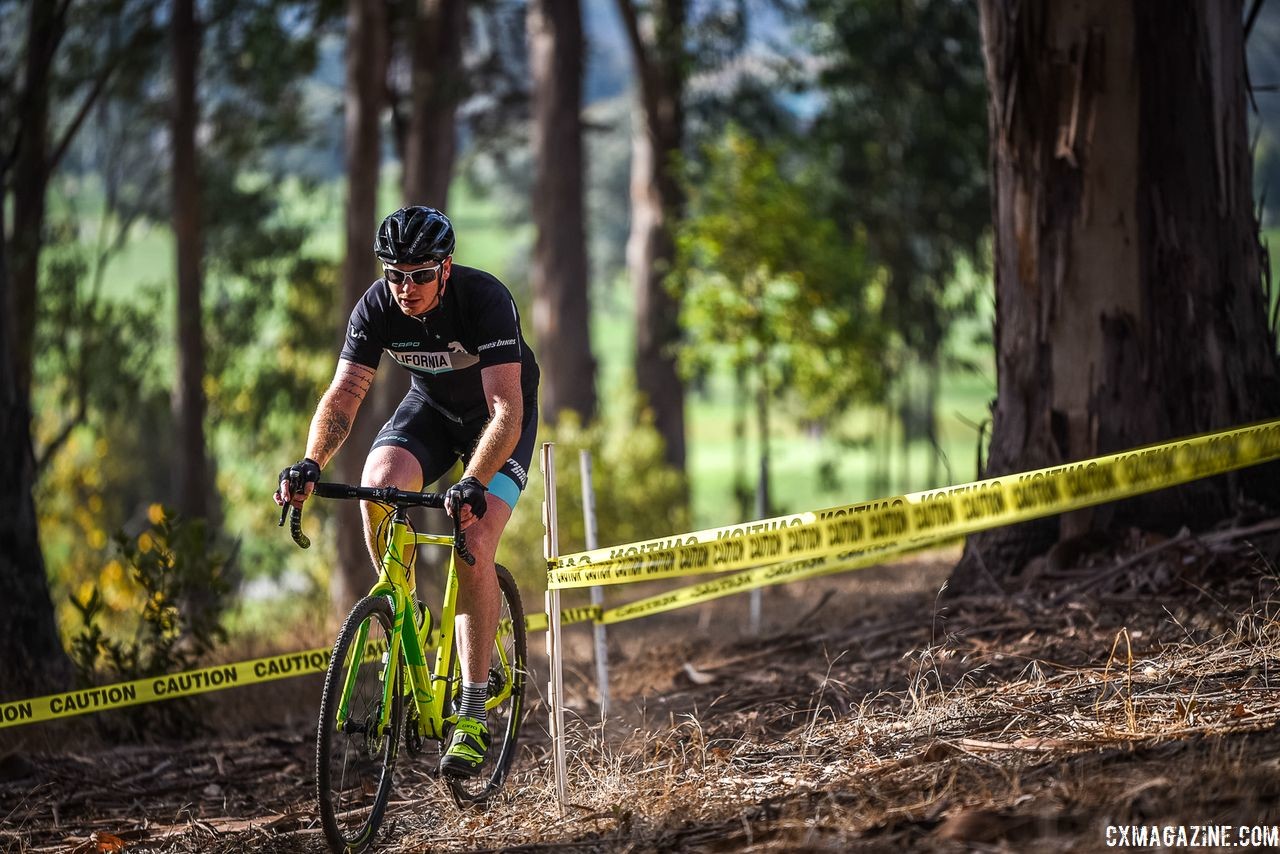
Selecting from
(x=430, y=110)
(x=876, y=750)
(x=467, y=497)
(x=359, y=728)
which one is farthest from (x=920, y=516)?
(x=430, y=110)

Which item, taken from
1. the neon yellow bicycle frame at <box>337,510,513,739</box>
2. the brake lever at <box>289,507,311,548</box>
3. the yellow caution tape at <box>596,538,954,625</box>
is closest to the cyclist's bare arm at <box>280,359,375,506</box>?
the brake lever at <box>289,507,311,548</box>

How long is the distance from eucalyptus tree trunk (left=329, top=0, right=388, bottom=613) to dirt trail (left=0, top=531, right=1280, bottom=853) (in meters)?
7.60

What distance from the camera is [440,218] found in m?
5.14

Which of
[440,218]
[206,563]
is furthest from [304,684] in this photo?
[440,218]

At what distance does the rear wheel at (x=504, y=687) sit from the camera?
5.25 m

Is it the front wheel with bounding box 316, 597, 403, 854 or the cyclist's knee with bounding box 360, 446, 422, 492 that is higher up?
the cyclist's knee with bounding box 360, 446, 422, 492

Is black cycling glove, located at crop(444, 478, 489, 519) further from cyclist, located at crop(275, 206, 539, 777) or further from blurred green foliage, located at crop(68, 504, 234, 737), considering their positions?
blurred green foliage, located at crop(68, 504, 234, 737)

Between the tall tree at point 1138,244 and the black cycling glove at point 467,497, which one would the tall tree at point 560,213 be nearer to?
the tall tree at point 1138,244

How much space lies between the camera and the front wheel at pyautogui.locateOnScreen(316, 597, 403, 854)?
439 cm

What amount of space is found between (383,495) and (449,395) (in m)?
0.95

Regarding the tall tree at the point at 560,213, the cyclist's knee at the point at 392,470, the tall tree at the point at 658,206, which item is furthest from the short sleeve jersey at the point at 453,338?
the tall tree at the point at 658,206

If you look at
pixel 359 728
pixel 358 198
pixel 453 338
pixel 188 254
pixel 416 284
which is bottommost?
pixel 359 728

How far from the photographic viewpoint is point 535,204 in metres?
22.2

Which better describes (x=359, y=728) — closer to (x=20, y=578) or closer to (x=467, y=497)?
(x=467, y=497)
